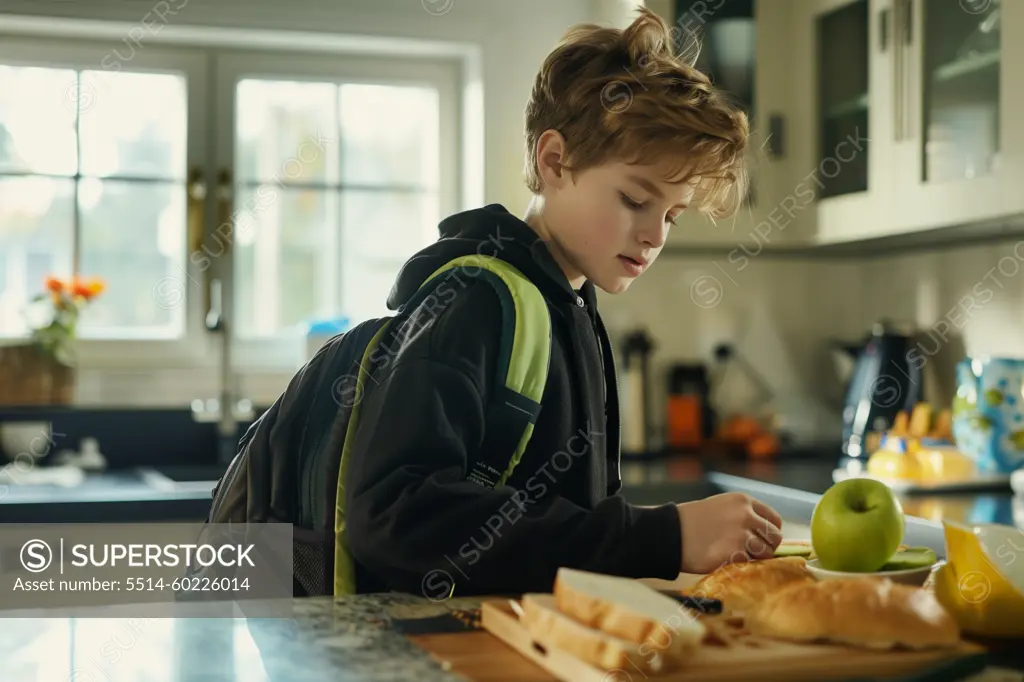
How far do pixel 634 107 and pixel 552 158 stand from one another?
0.11 meters

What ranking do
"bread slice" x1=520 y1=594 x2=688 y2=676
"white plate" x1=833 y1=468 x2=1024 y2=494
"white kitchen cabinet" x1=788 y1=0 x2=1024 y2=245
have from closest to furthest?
"bread slice" x1=520 y1=594 x2=688 y2=676 → "white kitchen cabinet" x1=788 y1=0 x2=1024 y2=245 → "white plate" x1=833 y1=468 x2=1024 y2=494

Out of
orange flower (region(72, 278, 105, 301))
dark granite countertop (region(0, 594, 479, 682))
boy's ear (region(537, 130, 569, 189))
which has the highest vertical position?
boy's ear (region(537, 130, 569, 189))

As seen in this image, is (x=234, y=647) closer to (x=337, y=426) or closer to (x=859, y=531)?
(x=337, y=426)

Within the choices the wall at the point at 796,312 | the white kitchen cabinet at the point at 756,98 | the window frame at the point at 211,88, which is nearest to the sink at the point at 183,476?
the window frame at the point at 211,88

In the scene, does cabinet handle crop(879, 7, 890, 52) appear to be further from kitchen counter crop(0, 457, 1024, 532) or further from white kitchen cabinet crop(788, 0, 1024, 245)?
kitchen counter crop(0, 457, 1024, 532)

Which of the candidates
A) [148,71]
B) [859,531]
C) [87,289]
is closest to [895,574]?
[859,531]

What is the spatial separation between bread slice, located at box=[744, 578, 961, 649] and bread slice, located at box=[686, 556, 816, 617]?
0.04 m

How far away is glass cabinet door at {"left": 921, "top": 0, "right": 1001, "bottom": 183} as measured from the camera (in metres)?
2.23

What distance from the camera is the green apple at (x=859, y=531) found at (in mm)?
1030

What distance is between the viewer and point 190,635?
0.91 meters

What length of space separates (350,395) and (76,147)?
2147mm

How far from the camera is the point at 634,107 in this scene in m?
1.14


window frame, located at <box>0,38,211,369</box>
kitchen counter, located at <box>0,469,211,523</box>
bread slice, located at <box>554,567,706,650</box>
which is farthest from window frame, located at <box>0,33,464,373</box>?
bread slice, located at <box>554,567,706,650</box>

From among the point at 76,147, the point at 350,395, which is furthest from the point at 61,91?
the point at 350,395
